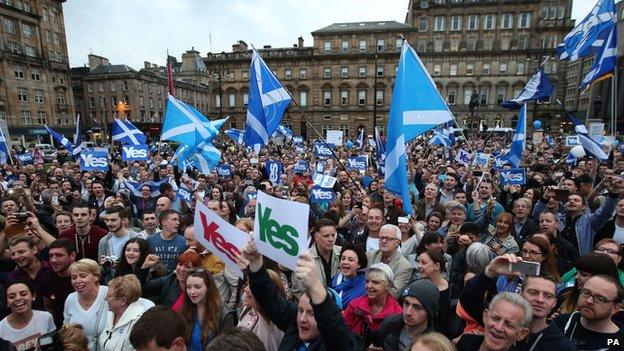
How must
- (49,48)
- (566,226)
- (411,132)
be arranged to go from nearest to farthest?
1. (411,132)
2. (566,226)
3. (49,48)

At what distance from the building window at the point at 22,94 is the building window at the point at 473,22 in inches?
2404

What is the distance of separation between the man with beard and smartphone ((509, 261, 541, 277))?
427cm

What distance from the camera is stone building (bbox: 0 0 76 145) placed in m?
42.4

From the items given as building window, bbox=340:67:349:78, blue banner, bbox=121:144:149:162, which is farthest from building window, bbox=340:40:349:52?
blue banner, bbox=121:144:149:162

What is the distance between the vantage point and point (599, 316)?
249 centimetres

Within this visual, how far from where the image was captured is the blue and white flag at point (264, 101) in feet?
21.8

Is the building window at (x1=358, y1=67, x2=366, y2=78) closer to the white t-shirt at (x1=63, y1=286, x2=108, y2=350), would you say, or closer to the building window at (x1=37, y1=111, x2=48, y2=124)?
the building window at (x1=37, y1=111, x2=48, y2=124)

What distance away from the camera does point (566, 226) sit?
549cm

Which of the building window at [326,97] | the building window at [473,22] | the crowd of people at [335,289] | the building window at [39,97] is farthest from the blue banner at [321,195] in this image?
the building window at [473,22]

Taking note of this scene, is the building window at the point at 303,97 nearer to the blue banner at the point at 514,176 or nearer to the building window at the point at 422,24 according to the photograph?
the building window at the point at 422,24

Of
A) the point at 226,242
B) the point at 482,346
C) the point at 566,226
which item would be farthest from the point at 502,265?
the point at 566,226

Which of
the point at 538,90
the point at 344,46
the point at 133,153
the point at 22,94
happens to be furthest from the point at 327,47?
the point at 133,153

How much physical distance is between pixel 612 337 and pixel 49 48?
204 feet

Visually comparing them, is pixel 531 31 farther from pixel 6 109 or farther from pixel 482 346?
pixel 6 109
